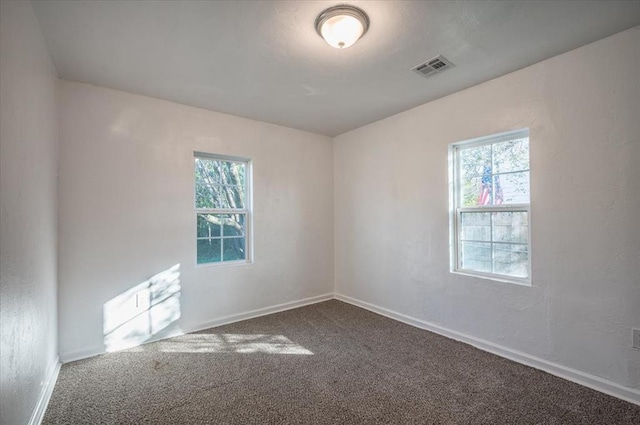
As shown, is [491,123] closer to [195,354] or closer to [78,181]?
[195,354]

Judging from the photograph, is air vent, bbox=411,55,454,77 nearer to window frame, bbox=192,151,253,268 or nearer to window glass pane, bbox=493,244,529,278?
window glass pane, bbox=493,244,529,278

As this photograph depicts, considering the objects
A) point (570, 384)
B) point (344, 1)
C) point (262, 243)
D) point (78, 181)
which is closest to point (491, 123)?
point (344, 1)

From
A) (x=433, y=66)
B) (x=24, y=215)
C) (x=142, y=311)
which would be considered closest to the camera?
(x=24, y=215)

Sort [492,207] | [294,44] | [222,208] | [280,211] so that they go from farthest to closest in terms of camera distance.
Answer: [280,211], [222,208], [492,207], [294,44]

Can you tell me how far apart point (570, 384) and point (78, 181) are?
422cm

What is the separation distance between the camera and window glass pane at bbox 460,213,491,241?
9.16 feet

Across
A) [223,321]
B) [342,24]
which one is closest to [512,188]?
[342,24]

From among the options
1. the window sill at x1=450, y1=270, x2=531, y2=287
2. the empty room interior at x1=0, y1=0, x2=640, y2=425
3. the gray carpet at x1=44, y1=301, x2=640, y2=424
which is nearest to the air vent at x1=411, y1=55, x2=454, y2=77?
the empty room interior at x1=0, y1=0, x2=640, y2=425

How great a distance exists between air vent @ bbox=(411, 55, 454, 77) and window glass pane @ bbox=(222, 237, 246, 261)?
264cm

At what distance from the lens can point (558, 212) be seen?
2.27 metres

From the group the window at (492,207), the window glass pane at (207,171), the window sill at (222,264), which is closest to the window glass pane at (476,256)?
the window at (492,207)

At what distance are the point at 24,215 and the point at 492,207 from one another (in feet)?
11.1

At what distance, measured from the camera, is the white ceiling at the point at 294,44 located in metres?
1.76

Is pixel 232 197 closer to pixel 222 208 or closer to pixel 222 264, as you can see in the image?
pixel 222 208
